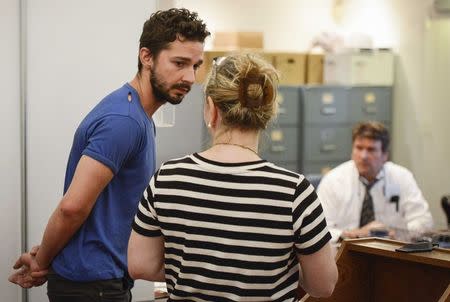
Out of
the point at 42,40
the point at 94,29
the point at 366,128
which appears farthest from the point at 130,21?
the point at 366,128

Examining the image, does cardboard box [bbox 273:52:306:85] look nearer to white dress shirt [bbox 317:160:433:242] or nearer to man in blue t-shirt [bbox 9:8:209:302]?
white dress shirt [bbox 317:160:433:242]

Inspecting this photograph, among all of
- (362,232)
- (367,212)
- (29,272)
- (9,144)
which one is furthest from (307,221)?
(367,212)

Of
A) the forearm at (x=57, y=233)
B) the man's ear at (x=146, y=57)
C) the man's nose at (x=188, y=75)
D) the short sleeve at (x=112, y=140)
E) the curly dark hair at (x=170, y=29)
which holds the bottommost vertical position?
the forearm at (x=57, y=233)

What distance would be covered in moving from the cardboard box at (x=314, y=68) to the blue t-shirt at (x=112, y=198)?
4.27 meters

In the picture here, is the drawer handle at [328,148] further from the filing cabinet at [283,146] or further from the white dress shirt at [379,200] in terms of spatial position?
the white dress shirt at [379,200]

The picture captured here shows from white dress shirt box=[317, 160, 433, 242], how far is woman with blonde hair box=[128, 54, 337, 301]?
8.50 feet

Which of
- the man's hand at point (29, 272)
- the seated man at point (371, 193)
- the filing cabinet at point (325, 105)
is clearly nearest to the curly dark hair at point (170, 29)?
the man's hand at point (29, 272)

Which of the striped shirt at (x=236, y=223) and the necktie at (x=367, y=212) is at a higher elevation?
the striped shirt at (x=236, y=223)

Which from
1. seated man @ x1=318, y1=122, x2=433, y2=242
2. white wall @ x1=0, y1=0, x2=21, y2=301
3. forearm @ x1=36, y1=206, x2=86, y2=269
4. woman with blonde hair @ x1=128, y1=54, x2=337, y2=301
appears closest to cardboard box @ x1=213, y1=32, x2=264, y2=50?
seated man @ x1=318, y1=122, x2=433, y2=242

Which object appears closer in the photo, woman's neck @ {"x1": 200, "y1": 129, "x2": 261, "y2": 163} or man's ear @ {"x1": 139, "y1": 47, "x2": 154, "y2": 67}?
woman's neck @ {"x1": 200, "y1": 129, "x2": 261, "y2": 163}

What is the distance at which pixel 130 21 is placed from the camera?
2512mm

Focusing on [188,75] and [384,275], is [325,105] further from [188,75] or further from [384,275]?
[188,75]

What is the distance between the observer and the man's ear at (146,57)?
6.81ft

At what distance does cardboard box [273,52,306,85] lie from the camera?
6008mm
